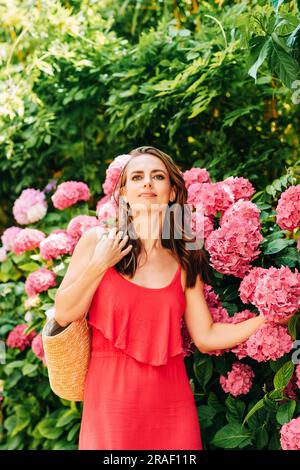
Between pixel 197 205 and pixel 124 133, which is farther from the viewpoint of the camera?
pixel 124 133

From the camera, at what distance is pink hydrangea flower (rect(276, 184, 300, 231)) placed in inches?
70.1

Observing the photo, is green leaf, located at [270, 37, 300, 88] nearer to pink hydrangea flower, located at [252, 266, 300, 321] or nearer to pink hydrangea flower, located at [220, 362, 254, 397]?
pink hydrangea flower, located at [252, 266, 300, 321]

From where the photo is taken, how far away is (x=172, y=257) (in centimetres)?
190

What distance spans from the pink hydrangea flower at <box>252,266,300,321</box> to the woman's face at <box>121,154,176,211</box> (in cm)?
41

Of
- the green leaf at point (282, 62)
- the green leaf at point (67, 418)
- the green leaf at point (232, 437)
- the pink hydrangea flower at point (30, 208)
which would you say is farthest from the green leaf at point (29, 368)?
the green leaf at point (282, 62)

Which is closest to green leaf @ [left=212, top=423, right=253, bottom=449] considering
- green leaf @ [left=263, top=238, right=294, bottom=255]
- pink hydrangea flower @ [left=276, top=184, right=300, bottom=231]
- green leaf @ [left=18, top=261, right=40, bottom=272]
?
green leaf @ [left=263, top=238, right=294, bottom=255]

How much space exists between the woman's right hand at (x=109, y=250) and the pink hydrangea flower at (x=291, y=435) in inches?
26.8

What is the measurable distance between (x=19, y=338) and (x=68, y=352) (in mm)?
1118

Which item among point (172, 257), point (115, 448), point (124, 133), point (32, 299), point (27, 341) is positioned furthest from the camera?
point (124, 133)

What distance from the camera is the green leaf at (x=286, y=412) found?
5.72ft

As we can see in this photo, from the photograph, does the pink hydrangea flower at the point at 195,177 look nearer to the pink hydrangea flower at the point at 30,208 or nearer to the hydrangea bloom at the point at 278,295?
the hydrangea bloom at the point at 278,295

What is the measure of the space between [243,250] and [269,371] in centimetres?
46
